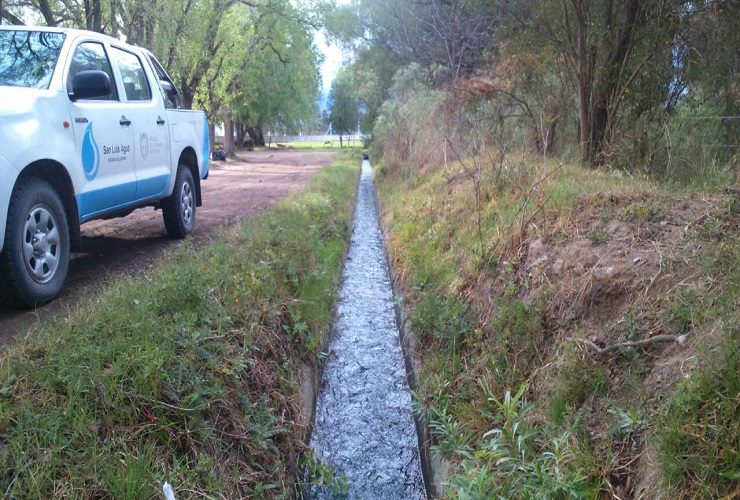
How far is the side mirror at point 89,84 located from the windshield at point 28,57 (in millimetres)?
214

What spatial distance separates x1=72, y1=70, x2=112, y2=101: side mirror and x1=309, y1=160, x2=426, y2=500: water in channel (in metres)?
3.24

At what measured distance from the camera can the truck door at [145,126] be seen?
5941 millimetres

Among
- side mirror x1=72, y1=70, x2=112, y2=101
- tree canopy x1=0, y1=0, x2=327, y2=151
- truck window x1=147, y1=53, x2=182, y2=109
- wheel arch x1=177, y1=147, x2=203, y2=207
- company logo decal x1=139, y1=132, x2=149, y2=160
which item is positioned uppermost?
tree canopy x1=0, y1=0, x2=327, y2=151

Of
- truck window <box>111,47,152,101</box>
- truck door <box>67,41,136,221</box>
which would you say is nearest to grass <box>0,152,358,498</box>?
truck door <box>67,41,136,221</box>

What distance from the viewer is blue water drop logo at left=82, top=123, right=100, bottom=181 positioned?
487 centimetres

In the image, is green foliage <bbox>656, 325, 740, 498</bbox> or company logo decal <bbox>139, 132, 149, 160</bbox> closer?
green foliage <bbox>656, 325, 740, 498</bbox>

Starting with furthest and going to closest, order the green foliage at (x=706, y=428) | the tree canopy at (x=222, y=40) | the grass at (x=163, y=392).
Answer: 1. the tree canopy at (x=222, y=40)
2. the grass at (x=163, y=392)
3. the green foliage at (x=706, y=428)

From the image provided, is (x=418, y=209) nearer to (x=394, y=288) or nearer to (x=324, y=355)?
(x=394, y=288)

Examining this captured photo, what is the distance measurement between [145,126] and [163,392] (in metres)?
3.79

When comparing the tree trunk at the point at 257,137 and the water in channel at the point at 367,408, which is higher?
the tree trunk at the point at 257,137

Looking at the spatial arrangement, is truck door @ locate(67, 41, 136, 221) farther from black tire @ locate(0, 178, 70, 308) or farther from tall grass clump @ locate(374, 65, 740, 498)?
tall grass clump @ locate(374, 65, 740, 498)

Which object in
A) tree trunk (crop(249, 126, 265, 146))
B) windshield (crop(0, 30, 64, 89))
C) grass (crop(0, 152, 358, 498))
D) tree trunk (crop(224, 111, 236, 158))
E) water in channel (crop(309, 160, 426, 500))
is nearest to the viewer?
grass (crop(0, 152, 358, 498))

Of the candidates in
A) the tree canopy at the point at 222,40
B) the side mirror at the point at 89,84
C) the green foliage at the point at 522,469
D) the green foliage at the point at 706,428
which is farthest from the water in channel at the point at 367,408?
the tree canopy at the point at 222,40

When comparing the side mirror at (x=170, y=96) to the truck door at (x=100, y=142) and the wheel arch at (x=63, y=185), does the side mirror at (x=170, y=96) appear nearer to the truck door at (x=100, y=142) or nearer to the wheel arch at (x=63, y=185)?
the truck door at (x=100, y=142)
